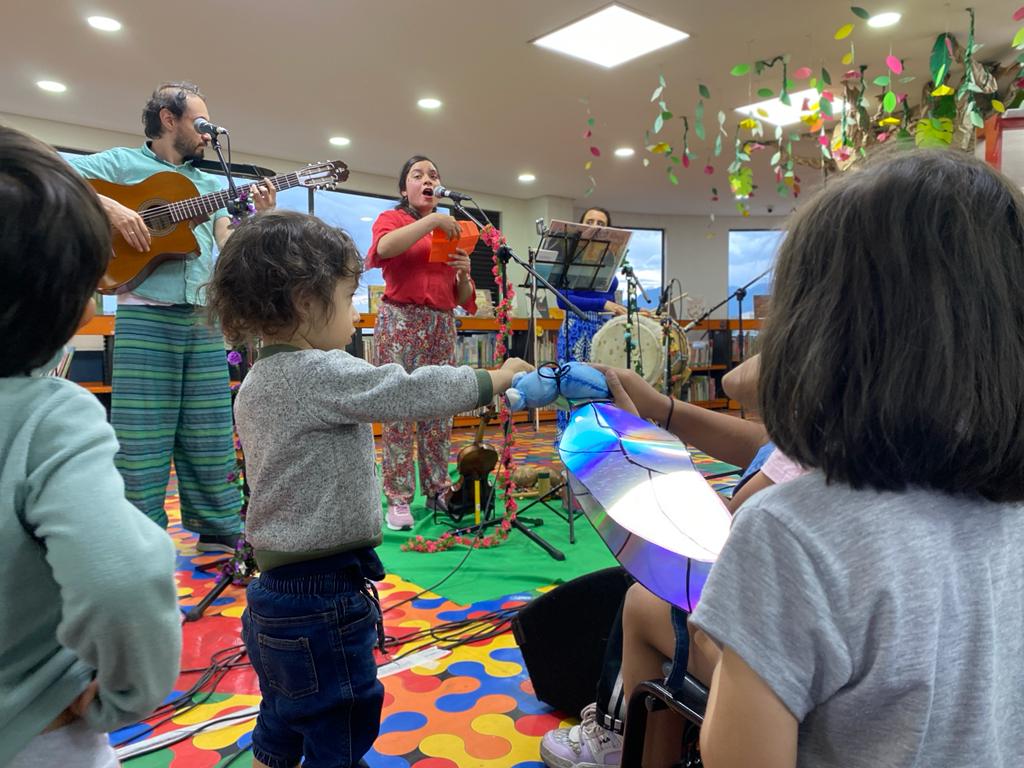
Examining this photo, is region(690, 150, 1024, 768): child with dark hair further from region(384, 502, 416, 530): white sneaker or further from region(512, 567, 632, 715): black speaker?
region(384, 502, 416, 530): white sneaker

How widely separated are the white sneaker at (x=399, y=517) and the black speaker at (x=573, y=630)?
4.89ft

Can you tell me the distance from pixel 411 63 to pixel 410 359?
2.49m

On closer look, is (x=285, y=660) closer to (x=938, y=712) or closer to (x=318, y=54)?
(x=938, y=712)

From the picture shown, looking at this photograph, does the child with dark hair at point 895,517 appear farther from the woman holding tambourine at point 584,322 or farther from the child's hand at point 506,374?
the woman holding tambourine at point 584,322

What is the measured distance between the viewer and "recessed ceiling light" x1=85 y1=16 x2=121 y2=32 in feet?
12.0

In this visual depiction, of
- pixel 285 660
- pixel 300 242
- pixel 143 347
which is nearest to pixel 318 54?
pixel 143 347

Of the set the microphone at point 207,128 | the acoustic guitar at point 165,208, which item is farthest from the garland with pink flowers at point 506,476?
the microphone at point 207,128

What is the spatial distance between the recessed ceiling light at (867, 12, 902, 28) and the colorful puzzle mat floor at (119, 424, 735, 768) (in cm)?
339

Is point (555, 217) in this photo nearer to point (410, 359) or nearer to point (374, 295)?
point (374, 295)

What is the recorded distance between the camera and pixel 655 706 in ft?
2.58

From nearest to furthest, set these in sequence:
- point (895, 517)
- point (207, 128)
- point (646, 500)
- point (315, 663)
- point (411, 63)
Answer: point (895, 517) → point (646, 500) → point (315, 663) → point (207, 128) → point (411, 63)

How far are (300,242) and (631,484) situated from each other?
66 centimetres

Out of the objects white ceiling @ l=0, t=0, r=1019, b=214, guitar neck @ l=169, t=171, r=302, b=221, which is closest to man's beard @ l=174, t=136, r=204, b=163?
guitar neck @ l=169, t=171, r=302, b=221

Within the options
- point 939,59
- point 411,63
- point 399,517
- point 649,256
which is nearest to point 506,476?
point 399,517
